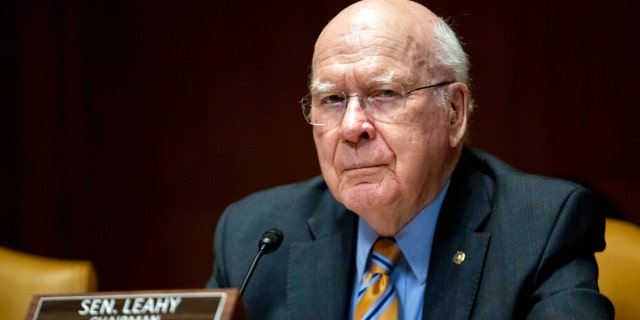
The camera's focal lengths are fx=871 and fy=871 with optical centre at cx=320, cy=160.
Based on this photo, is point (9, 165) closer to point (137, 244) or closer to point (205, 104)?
point (137, 244)

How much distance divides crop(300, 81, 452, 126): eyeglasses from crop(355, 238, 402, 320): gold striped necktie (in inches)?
13.0

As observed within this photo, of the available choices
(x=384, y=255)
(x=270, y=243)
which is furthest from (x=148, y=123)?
(x=270, y=243)

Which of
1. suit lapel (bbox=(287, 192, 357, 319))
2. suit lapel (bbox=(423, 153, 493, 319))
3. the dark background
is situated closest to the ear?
suit lapel (bbox=(423, 153, 493, 319))

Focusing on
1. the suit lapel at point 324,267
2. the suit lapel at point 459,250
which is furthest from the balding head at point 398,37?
the suit lapel at point 324,267

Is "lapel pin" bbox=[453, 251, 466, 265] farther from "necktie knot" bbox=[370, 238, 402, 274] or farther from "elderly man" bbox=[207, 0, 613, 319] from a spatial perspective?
"necktie knot" bbox=[370, 238, 402, 274]

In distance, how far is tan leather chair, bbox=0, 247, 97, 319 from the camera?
2.34 meters

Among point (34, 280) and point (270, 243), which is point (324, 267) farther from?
point (34, 280)

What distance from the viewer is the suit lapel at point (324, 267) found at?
2.18m

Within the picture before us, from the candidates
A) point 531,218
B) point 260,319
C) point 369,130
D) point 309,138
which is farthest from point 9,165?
point 531,218

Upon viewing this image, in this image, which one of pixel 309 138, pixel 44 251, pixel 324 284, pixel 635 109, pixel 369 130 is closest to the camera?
pixel 369 130

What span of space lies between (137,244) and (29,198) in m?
0.51

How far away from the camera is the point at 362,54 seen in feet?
6.96

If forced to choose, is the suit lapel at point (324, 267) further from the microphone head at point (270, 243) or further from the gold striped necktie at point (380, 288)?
the microphone head at point (270, 243)

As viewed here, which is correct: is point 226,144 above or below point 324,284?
above
